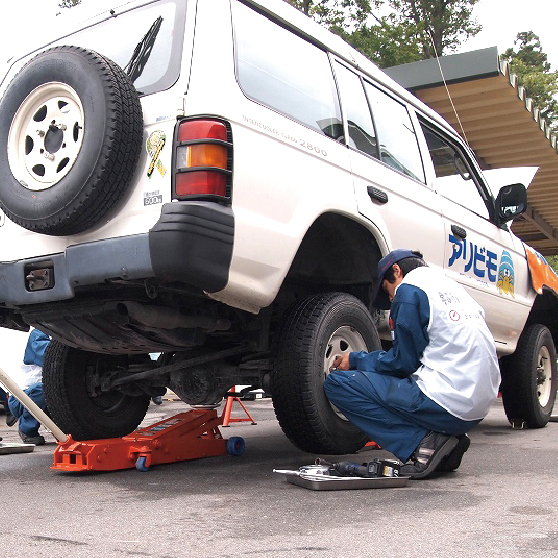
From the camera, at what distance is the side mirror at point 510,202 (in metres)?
5.63

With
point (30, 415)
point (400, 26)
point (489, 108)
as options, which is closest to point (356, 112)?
point (30, 415)

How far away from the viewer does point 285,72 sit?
11.9ft

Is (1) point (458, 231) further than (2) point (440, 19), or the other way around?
(2) point (440, 19)

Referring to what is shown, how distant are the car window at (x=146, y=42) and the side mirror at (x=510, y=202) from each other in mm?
3231

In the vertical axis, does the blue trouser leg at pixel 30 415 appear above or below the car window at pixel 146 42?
below

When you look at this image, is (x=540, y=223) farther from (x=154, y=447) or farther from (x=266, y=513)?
(x=266, y=513)

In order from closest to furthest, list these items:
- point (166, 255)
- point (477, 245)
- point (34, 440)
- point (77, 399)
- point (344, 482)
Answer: point (166, 255) < point (344, 482) < point (77, 399) < point (477, 245) < point (34, 440)

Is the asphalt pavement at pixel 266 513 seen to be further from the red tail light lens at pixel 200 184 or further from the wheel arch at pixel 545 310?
the wheel arch at pixel 545 310

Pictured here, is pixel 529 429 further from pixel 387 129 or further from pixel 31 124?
pixel 31 124

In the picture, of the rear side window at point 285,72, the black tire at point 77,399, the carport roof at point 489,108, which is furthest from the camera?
the carport roof at point 489,108

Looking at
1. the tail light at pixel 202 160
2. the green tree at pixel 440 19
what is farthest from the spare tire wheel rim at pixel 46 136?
the green tree at pixel 440 19

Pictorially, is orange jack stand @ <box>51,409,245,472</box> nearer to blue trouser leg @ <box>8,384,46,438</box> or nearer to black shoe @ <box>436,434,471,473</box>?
black shoe @ <box>436,434,471,473</box>

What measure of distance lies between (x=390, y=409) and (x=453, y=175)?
258 centimetres

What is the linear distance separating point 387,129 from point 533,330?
257cm
